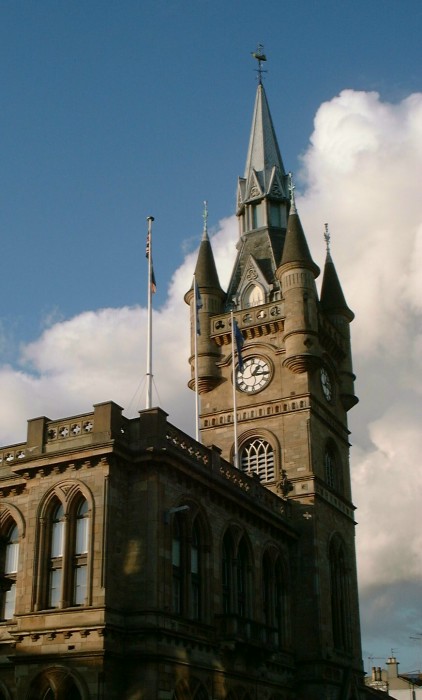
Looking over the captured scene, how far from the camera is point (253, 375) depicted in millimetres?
51344

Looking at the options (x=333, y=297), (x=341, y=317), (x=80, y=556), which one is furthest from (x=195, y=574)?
(x=333, y=297)

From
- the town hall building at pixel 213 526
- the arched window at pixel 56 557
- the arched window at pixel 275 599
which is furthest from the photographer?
the arched window at pixel 275 599

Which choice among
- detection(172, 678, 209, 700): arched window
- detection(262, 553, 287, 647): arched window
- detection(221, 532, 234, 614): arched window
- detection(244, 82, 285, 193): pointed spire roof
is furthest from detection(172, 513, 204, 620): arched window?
detection(244, 82, 285, 193): pointed spire roof

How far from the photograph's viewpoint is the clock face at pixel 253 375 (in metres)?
50.8

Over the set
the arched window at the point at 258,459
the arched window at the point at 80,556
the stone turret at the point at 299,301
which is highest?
the stone turret at the point at 299,301

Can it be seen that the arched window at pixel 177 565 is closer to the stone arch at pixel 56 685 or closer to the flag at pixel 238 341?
the stone arch at pixel 56 685

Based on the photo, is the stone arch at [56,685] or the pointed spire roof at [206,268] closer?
the stone arch at [56,685]

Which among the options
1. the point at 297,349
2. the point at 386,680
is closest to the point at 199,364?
the point at 297,349

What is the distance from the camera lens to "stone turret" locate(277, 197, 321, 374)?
1943 inches

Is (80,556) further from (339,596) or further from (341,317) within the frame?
(341,317)

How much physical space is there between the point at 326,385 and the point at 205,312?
8.07 m

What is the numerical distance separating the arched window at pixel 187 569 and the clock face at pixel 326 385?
17.2 m

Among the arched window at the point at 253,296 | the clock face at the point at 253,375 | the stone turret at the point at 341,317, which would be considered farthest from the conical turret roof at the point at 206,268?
the stone turret at the point at 341,317

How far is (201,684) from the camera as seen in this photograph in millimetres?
34438
